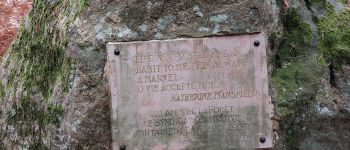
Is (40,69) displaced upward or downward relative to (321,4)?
downward

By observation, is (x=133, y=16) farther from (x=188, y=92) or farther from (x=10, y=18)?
(x=10, y=18)

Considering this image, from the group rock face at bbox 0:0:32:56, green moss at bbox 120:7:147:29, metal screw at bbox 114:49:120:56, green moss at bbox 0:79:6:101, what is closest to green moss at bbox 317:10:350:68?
green moss at bbox 120:7:147:29

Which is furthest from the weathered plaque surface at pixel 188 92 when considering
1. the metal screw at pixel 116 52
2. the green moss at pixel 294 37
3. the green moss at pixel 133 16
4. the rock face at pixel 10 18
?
the rock face at pixel 10 18

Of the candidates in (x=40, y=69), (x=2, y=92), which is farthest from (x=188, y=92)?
(x=2, y=92)

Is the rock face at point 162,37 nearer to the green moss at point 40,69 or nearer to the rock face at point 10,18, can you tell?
the green moss at point 40,69

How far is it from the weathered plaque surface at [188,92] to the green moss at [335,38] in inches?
24.4

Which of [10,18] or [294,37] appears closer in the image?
[294,37]

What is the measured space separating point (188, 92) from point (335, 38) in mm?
1190

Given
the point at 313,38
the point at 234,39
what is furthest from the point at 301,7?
the point at 234,39

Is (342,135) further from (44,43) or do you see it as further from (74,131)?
(44,43)

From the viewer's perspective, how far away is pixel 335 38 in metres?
4.49

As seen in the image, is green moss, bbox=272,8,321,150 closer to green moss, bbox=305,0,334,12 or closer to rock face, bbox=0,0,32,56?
green moss, bbox=305,0,334,12

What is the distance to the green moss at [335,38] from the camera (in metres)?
A: 4.45

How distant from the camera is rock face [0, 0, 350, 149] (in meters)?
4.05
